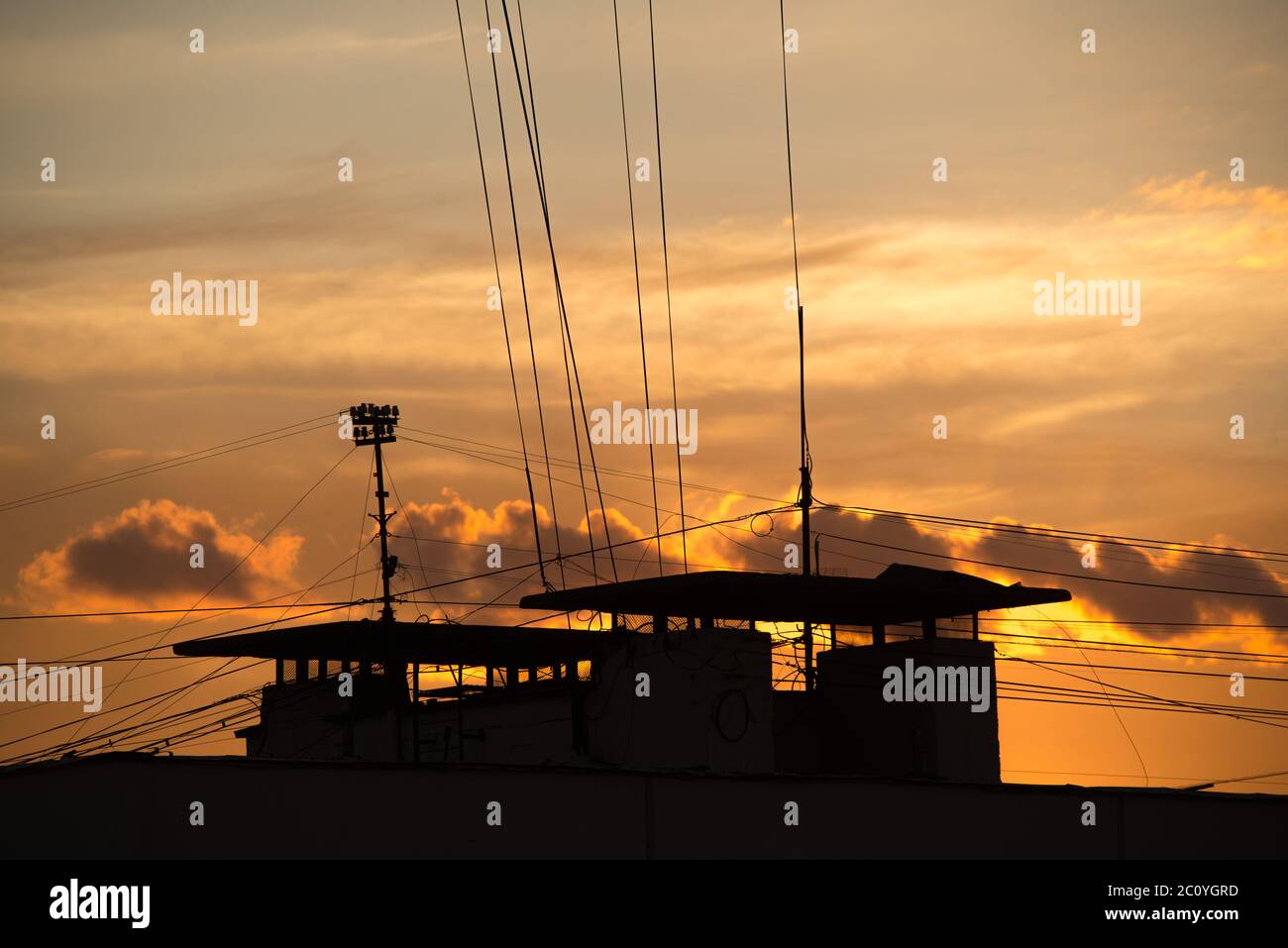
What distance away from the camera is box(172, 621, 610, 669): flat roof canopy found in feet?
160

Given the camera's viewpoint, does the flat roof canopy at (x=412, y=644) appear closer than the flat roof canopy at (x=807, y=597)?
No

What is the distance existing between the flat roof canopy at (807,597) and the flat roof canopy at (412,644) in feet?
17.5

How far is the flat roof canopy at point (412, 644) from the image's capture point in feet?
160

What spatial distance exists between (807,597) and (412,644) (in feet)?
43.3

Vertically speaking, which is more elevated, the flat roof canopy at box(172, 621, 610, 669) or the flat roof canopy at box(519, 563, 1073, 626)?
the flat roof canopy at box(519, 563, 1073, 626)

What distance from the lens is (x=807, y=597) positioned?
137ft

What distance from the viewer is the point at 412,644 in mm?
48938

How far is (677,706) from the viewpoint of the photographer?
38.9 meters

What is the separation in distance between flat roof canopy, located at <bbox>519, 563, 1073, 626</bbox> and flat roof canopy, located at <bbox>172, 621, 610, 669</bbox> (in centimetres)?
535

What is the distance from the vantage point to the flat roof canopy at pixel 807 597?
39.8 metres

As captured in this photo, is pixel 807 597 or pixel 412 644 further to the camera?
pixel 412 644

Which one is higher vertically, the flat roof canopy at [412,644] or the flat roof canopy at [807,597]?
the flat roof canopy at [807,597]

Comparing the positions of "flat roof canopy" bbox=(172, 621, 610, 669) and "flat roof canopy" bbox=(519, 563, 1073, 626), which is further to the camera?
"flat roof canopy" bbox=(172, 621, 610, 669)
